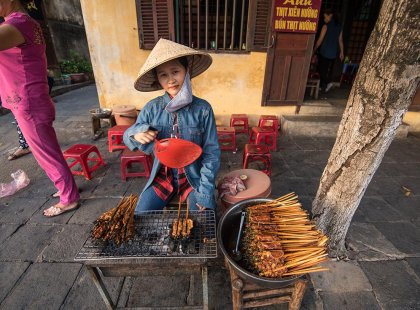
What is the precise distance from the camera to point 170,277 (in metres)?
2.67

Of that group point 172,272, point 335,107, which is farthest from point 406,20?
point 335,107

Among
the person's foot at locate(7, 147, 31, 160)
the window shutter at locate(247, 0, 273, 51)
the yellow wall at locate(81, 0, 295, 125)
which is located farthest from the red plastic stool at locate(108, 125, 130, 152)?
the window shutter at locate(247, 0, 273, 51)

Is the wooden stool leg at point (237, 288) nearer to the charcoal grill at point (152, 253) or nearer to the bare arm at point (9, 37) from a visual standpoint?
the charcoal grill at point (152, 253)

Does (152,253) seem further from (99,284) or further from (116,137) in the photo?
(116,137)

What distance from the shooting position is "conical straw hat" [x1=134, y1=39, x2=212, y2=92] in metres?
2.06

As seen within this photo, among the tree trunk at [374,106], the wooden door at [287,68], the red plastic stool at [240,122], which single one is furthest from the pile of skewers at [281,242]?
the wooden door at [287,68]

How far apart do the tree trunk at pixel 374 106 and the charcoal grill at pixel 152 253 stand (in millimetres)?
1415

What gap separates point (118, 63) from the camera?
236 inches

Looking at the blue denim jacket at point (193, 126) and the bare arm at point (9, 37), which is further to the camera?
the blue denim jacket at point (193, 126)

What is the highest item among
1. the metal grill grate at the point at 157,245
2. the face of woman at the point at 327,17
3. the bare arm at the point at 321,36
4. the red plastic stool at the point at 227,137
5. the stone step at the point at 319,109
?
the face of woman at the point at 327,17

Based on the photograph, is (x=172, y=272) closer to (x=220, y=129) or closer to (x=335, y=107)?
(x=220, y=129)

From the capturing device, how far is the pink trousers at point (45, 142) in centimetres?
296

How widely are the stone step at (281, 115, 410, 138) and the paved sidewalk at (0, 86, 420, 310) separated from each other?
1.49m

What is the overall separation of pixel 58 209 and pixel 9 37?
2.37 meters
